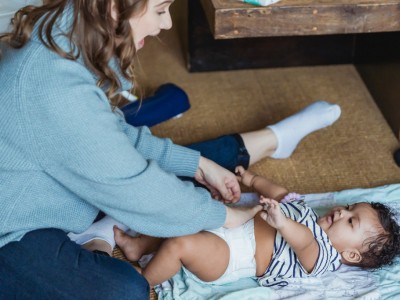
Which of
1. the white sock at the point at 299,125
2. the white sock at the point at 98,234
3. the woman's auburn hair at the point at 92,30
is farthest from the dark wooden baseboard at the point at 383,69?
the woman's auburn hair at the point at 92,30

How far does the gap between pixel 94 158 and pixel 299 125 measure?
0.77 m

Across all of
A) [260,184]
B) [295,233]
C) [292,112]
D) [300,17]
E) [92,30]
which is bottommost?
[292,112]

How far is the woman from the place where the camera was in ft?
3.34

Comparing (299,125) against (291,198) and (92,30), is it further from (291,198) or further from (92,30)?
(92,30)

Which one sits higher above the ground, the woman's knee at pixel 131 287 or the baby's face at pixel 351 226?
the woman's knee at pixel 131 287

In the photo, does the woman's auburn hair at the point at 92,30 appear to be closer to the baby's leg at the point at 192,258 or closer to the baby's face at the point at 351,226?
the baby's leg at the point at 192,258

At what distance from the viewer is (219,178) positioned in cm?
140

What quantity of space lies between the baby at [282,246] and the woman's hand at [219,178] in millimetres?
82

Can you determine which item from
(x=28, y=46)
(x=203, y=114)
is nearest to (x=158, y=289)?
(x=28, y=46)

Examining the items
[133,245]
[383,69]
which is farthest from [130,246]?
[383,69]

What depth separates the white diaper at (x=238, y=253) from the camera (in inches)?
51.4

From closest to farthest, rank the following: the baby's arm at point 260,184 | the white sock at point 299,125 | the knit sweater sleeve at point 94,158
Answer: the knit sweater sleeve at point 94,158, the baby's arm at point 260,184, the white sock at point 299,125

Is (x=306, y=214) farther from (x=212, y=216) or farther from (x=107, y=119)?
(x=107, y=119)

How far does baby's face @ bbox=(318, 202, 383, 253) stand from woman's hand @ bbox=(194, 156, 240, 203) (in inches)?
Result: 8.2
